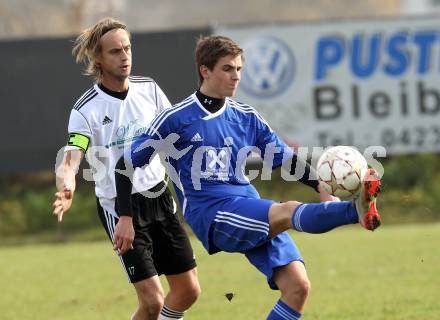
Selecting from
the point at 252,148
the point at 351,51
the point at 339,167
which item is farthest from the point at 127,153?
the point at 351,51

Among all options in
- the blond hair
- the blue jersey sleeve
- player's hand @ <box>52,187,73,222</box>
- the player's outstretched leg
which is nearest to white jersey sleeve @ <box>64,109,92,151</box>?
the blond hair

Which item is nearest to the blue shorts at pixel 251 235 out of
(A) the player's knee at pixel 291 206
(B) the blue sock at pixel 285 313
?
(A) the player's knee at pixel 291 206

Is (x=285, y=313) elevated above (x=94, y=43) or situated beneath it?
situated beneath

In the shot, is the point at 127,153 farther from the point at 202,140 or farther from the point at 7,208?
the point at 7,208

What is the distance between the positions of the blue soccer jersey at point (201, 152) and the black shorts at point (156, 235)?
20.9 inches

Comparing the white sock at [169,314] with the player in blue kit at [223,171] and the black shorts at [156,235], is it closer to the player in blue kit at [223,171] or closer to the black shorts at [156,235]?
the black shorts at [156,235]

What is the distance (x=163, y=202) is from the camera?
674 cm

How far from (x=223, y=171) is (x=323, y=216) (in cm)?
87

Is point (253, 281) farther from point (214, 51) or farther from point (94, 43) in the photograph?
point (214, 51)

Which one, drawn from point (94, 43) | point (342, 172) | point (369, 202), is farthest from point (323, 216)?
point (94, 43)

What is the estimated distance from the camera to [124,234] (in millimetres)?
6012

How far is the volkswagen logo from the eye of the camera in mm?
16609

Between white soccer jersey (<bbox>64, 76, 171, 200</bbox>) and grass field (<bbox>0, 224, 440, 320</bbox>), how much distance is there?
2.10 meters

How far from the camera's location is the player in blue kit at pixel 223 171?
229 inches
